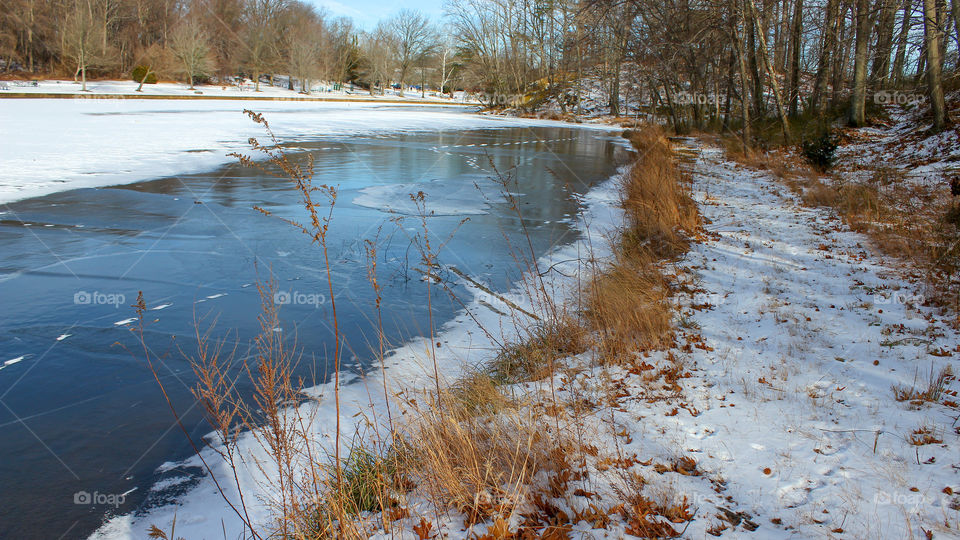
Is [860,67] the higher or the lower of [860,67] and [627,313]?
the higher

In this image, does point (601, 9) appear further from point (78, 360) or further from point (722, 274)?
point (78, 360)

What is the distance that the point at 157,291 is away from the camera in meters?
6.24

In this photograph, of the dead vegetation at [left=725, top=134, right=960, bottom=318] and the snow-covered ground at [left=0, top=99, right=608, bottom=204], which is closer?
the dead vegetation at [left=725, top=134, right=960, bottom=318]

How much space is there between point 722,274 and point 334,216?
645 centimetres

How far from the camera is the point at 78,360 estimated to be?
477 centimetres

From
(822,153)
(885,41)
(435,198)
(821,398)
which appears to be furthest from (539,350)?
(885,41)

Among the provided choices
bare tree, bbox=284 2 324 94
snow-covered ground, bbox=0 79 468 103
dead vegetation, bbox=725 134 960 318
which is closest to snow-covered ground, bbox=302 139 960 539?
dead vegetation, bbox=725 134 960 318

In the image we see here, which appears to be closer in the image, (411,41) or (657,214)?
(657,214)

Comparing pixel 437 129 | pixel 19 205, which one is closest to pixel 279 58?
pixel 437 129

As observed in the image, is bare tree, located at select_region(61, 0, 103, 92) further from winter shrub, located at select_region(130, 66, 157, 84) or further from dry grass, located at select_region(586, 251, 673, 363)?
dry grass, located at select_region(586, 251, 673, 363)

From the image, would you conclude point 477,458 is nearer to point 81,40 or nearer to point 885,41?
point 885,41

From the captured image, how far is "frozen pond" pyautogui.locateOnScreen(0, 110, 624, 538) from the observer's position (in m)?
3.58

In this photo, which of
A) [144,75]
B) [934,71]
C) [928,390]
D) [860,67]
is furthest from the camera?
[144,75]

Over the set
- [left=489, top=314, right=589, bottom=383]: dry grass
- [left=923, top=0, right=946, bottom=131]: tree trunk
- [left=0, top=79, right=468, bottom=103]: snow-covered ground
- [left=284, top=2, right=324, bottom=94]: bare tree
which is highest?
[left=284, top=2, right=324, bottom=94]: bare tree
